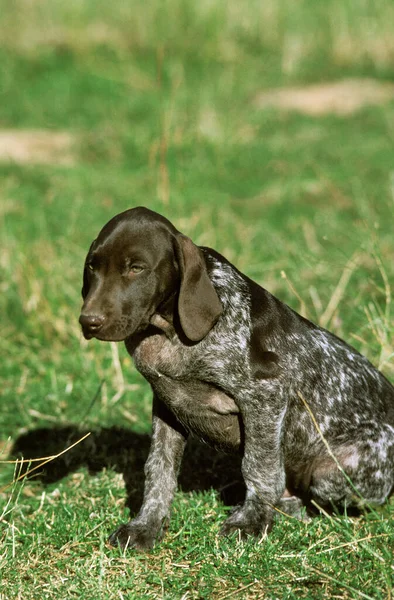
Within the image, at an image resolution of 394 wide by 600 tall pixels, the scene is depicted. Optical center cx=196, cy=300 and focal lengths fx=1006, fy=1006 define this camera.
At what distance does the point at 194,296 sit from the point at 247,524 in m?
1.11

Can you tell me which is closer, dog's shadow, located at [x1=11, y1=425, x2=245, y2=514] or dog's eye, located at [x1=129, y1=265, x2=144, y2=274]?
dog's eye, located at [x1=129, y1=265, x2=144, y2=274]

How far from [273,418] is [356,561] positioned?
742 mm

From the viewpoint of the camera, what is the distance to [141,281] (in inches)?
172

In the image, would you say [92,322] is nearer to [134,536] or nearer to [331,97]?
[134,536]

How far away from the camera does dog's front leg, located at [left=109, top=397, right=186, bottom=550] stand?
465 cm

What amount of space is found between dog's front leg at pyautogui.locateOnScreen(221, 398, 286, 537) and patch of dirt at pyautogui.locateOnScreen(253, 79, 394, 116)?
10708 mm

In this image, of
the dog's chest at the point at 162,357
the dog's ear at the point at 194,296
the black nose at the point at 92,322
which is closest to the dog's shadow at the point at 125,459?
the dog's chest at the point at 162,357

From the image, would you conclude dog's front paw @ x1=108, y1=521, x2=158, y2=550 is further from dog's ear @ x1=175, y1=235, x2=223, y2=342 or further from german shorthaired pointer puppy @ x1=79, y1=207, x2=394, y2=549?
dog's ear @ x1=175, y1=235, x2=223, y2=342

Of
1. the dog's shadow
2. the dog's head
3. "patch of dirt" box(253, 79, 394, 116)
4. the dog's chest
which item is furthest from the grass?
the dog's head

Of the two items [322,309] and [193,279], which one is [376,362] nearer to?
[322,309]

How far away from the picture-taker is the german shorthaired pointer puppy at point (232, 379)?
4.38 meters

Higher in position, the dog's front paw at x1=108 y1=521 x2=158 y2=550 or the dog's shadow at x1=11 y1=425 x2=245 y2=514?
the dog's front paw at x1=108 y1=521 x2=158 y2=550

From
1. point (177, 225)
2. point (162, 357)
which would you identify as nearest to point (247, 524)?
point (162, 357)

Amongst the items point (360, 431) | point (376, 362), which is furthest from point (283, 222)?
point (360, 431)
